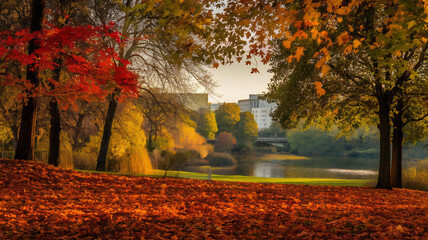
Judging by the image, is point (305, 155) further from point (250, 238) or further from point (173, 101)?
point (250, 238)

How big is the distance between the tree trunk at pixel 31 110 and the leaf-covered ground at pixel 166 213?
0.61 metres

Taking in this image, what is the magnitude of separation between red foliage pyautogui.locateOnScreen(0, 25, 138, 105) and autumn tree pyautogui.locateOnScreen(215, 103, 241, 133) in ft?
201

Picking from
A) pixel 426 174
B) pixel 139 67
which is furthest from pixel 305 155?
Result: pixel 139 67

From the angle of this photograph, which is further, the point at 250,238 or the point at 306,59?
the point at 306,59

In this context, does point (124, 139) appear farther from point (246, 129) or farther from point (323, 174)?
point (246, 129)

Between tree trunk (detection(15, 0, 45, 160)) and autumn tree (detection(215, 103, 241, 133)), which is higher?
autumn tree (detection(215, 103, 241, 133))

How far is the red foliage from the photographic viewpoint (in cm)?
878

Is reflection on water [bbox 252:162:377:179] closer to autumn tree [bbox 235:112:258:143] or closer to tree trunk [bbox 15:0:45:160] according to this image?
tree trunk [bbox 15:0:45:160]

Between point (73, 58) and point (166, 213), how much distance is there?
18.8 ft

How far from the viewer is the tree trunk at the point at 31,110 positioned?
9148 mm

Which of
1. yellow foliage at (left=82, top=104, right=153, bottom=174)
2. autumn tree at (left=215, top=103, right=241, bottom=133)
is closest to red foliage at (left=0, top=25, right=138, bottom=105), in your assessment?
yellow foliage at (left=82, top=104, right=153, bottom=174)

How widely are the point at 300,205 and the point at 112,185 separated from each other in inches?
171

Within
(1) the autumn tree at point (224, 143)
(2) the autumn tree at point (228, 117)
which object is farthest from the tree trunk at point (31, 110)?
(2) the autumn tree at point (228, 117)

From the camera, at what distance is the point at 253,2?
233 inches
